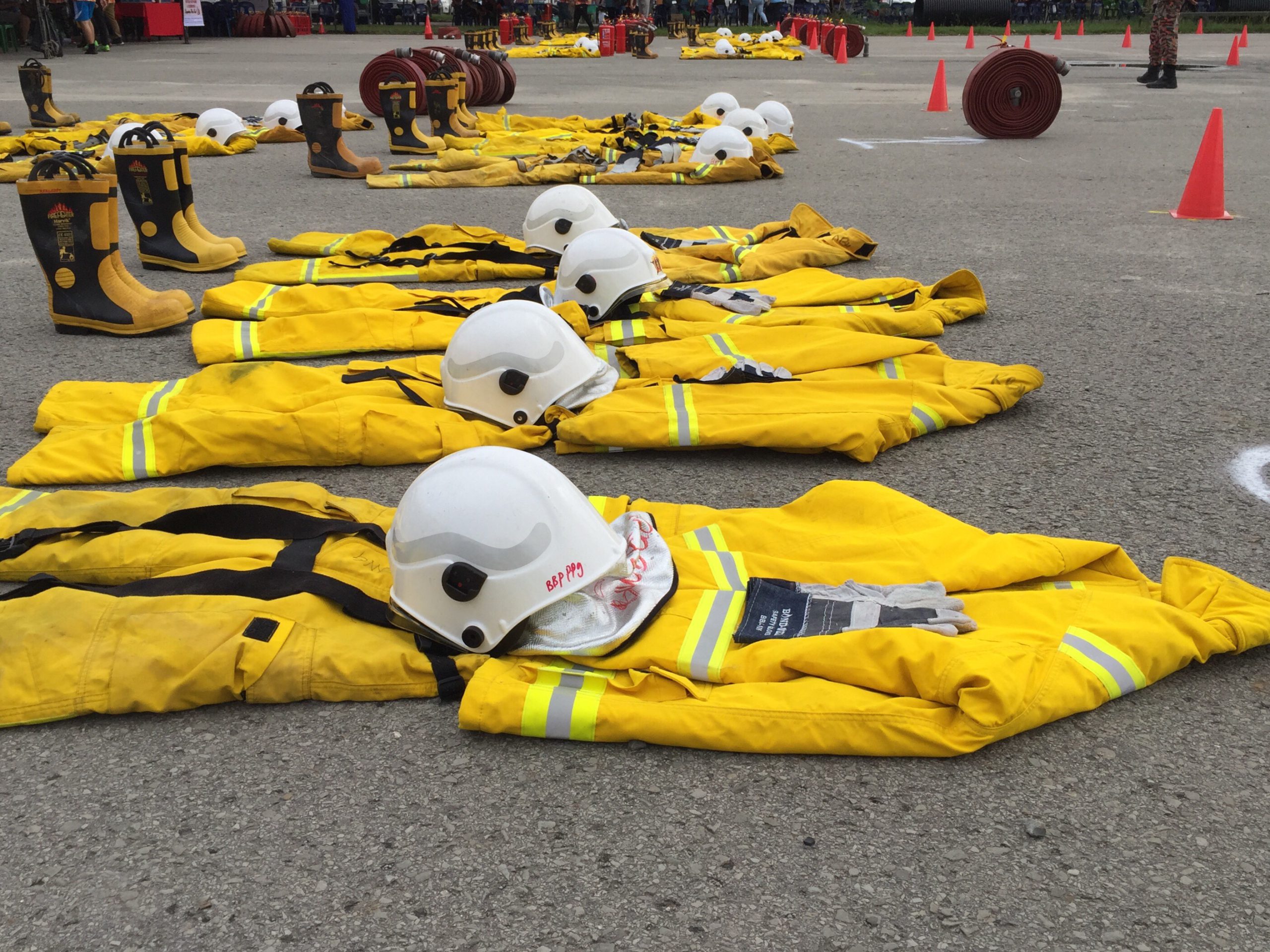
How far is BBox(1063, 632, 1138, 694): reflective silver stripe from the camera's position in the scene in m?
2.36

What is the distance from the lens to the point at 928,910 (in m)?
1.88

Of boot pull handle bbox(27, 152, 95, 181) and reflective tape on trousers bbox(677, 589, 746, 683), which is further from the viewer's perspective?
boot pull handle bbox(27, 152, 95, 181)

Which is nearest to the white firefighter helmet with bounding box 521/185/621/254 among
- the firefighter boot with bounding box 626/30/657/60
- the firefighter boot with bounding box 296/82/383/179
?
the firefighter boot with bounding box 296/82/383/179

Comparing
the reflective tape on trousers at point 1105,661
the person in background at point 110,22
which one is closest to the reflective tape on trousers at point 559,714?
the reflective tape on trousers at point 1105,661

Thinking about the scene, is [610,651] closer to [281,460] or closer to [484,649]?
[484,649]

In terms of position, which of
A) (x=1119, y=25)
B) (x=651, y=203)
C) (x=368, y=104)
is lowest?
(x=651, y=203)

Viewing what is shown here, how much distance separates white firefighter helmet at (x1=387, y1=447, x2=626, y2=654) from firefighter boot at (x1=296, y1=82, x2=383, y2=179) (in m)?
7.58

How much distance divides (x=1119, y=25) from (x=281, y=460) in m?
34.0

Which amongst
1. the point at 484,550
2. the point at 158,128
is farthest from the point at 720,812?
the point at 158,128

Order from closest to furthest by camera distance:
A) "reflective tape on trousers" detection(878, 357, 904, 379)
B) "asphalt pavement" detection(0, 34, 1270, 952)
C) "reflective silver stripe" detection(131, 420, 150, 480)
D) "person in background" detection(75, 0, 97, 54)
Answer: "asphalt pavement" detection(0, 34, 1270, 952), "reflective silver stripe" detection(131, 420, 150, 480), "reflective tape on trousers" detection(878, 357, 904, 379), "person in background" detection(75, 0, 97, 54)

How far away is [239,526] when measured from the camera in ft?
9.95

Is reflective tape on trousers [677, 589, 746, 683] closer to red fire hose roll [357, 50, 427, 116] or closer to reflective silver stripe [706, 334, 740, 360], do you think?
reflective silver stripe [706, 334, 740, 360]

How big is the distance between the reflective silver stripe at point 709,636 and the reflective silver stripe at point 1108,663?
0.75 metres

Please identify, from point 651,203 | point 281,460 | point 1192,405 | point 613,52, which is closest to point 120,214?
point 651,203
